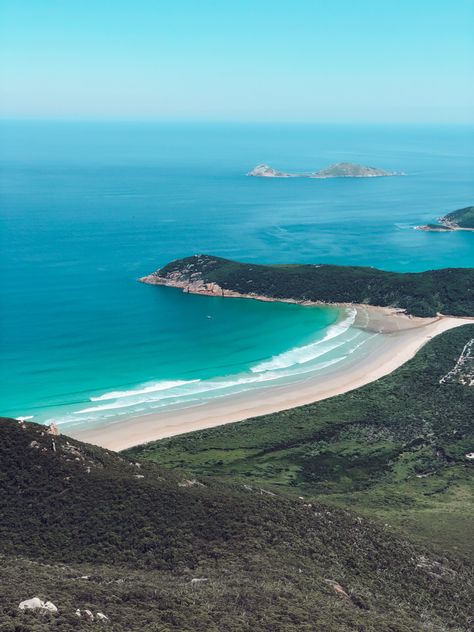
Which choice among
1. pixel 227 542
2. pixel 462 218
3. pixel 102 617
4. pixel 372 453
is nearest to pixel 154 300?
pixel 372 453

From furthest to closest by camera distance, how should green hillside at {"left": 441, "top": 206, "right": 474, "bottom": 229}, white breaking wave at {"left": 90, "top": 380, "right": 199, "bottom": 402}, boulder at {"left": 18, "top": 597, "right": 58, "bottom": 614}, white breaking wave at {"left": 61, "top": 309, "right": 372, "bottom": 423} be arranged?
green hillside at {"left": 441, "top": 206, "right": 474, "bottom": 229} < white breaking wave at {"left": 90, "top": 380, "right": 199, "bottom": 402} < white breaking wave at {"left": 61, "top": 309, "right": 372, "bottom": 423} < boulder at {"left": 18, "top": 597, "right": 58, "bottom": 614}

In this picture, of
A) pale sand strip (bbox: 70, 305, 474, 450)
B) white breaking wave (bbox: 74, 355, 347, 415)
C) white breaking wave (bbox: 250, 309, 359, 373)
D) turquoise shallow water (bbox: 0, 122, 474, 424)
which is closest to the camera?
pale sand strip (bbox: 70, 305, 474, 450)

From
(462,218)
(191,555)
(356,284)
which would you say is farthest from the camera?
(462,218)

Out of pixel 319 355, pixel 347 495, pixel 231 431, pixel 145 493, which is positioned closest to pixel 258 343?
pixel 319 355

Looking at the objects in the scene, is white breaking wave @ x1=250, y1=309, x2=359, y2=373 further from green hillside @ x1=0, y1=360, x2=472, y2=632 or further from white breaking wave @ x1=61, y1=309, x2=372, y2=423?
green hillside @ x1=0, y1=360, x2=472, y2=632

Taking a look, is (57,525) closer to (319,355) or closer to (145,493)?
(145,493)

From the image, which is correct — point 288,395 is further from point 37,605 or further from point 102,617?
point 37,605

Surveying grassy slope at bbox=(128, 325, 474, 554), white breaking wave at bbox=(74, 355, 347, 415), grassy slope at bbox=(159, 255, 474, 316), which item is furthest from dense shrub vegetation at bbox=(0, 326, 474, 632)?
grassy slope at bbox=(159, 255, 474, 316)
